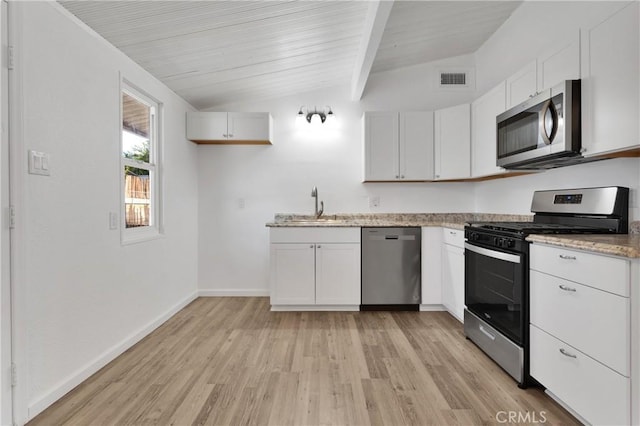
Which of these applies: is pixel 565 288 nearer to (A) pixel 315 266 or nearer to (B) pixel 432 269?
(B) pixel 432 269

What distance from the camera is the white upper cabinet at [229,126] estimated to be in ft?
12.2

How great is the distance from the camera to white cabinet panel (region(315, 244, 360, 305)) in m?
3.37

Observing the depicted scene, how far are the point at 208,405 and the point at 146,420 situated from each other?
30 centimetres

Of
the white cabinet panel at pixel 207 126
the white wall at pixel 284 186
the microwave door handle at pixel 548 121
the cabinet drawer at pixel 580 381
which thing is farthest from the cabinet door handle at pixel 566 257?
the white cabinet panel at pixel 207 126

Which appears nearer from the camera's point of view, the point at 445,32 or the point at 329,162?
the point at 445,32

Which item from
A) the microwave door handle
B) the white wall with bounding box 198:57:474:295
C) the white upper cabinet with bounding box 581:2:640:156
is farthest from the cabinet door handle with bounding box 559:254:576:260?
the white wall with bounding box 198:57:474:295

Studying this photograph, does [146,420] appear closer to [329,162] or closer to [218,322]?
[218,322]

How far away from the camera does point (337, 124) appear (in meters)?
4.00

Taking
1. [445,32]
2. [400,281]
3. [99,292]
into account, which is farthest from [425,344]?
[445,32]

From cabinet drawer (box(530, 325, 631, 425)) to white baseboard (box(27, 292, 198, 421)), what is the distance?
2688 millimetres

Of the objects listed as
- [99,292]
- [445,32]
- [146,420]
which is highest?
[445,32]

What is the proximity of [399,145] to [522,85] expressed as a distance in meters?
1.36

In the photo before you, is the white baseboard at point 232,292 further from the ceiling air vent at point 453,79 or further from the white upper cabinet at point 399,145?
the ceiling air vent at point 453,79

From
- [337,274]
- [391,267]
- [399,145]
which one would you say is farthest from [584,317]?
[399,145]
